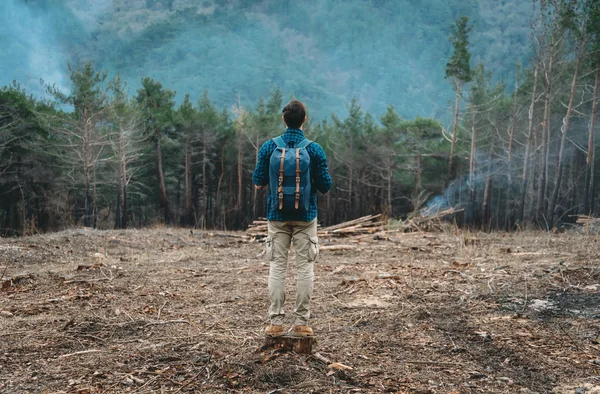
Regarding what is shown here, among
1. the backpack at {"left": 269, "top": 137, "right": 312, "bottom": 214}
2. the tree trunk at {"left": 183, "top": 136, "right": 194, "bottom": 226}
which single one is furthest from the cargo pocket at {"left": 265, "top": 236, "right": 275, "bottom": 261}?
the tree trunk at {"left": 183, "top": 136, "right": 194, "bottom": 226}

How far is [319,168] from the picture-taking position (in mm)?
4379

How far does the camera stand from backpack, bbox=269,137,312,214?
164 inches

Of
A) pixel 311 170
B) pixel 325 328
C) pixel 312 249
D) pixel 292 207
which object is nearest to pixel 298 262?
pixel 312 249

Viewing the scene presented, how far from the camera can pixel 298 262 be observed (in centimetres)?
440

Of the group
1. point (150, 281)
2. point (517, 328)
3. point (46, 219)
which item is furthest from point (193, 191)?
point (517, 328)

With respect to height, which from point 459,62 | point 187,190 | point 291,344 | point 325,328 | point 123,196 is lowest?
point 325,328

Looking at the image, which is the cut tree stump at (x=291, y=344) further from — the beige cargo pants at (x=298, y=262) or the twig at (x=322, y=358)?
the beige cargo pants at (x=298, y=262)

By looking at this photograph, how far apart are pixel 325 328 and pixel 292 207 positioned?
6.07ft

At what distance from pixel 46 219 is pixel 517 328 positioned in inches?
1353

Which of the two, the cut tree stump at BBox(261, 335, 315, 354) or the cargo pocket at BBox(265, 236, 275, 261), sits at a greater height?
the cargo pocket at BBox(265, 236, 275, 261)

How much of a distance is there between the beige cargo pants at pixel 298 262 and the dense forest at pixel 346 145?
15.6 metres

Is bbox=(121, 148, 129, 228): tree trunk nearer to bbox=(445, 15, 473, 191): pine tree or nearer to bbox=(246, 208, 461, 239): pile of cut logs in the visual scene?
bbox=(246, 208, 461, 239): pile of cut logs

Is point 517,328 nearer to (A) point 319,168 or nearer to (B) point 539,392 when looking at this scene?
(B) point 539,392

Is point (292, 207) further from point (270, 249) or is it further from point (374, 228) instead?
point (374, 228)
